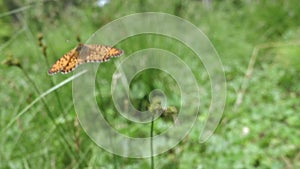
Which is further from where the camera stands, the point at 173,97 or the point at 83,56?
the point at 173,97

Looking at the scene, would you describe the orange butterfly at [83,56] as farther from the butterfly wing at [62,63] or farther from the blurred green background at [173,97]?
the blurred green background at [173,97]

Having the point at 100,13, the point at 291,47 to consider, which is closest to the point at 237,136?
the point at 291,47

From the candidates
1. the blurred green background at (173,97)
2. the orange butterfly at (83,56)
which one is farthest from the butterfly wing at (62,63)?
the blurred green background at (173,97)

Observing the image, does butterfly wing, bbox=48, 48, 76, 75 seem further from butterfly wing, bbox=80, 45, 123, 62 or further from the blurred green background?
the blurred green background

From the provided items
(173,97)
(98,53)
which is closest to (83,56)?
(98,53)

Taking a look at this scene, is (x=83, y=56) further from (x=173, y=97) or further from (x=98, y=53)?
(x=173, y=97)
